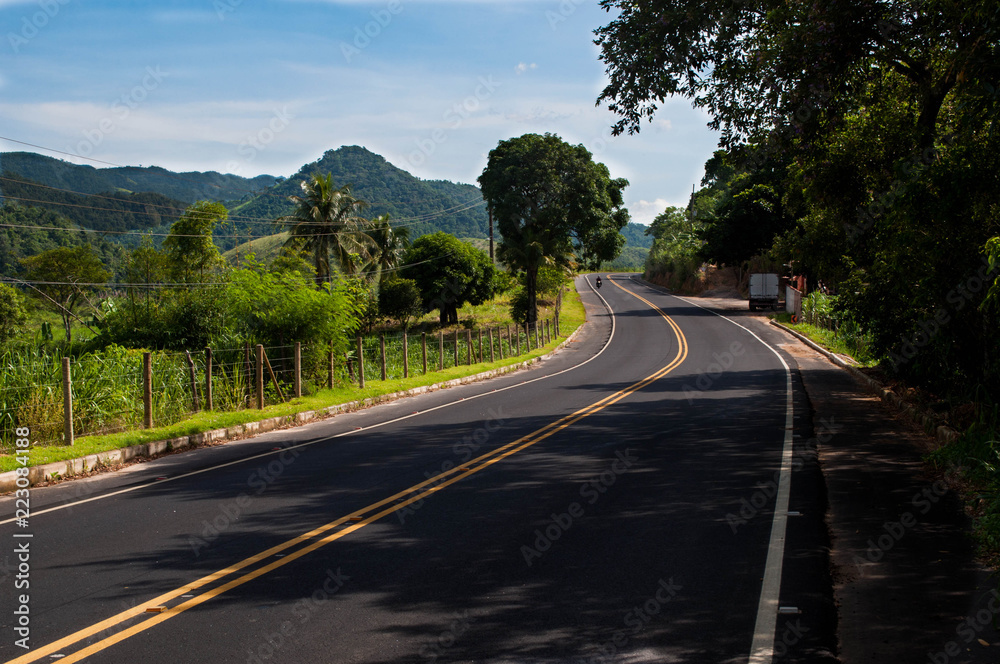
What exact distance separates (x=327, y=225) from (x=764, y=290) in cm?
3249

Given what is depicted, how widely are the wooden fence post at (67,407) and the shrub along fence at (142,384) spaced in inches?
0.5

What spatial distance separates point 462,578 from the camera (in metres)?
5.85

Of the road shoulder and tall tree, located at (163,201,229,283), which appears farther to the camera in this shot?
tall tree, located at (163,201,229,283)

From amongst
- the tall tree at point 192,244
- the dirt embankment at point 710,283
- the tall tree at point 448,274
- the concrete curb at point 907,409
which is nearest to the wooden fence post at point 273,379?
the concrete curb at point 907,409

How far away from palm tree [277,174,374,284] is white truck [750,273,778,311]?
2919 cm

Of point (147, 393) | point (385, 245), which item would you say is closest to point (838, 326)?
point (147, 393)

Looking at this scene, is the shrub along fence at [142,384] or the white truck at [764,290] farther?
the white truck at [764,290]

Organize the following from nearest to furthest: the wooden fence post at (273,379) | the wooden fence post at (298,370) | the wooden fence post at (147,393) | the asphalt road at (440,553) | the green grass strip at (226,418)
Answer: the asphalt road at (440,553) < the green grass strip at (226,418) < the wooden fence post at (147,393) < the wooden fence post at (273,379) < the wooden fence post at (298,370)

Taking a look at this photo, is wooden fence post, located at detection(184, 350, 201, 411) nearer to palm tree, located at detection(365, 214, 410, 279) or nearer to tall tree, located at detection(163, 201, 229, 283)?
tall tree, located at detection(163, 201, 229, 283)

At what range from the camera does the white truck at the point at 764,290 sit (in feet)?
189

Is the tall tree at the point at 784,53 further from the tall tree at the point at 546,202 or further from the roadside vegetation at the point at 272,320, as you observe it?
the tall tree at the point at 546,202

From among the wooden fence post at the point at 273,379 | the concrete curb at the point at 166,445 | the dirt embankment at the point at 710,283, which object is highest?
the dirt embankment at the point at 710,283

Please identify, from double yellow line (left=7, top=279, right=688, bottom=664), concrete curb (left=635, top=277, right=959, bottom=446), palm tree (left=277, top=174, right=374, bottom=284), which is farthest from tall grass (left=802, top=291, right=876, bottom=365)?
palm tree (left=277, top=174, right=374, bottom=284)

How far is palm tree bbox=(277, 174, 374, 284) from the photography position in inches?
2255
